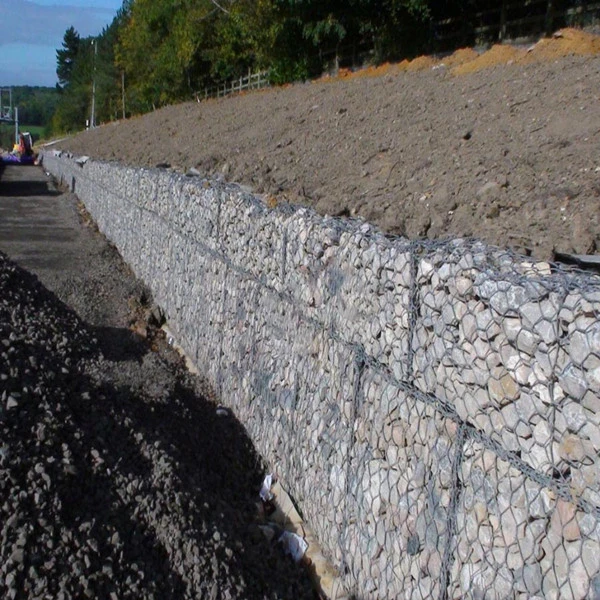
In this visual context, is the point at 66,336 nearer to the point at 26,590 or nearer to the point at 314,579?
the point at 314,579

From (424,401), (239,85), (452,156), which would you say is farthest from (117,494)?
(239,85)

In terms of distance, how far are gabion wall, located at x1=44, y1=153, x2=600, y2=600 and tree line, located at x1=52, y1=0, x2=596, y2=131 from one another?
59.2 ft

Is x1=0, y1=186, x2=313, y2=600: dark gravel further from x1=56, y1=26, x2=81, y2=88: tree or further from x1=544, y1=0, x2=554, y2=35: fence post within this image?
x1=56, y1=26, x2=81, y2=88: tree

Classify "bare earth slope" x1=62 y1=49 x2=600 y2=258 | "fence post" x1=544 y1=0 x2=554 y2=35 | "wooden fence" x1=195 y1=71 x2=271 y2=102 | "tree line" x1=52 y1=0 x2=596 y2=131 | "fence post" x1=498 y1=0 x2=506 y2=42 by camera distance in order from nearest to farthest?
"bare earth slope" x1=62 y1=49 x2=600 y2=258, "fence post" x1=544 y1=0 x2=554 y2=35, "fence post" x1=498 y1=0 x2=506 y2=42, "tree line" x1=52 y1=0 x2=596 y2=131, "wooden fence" x1=195 y1=71 x2=271 y2=102

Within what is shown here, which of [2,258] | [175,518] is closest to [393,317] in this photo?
[175,518]

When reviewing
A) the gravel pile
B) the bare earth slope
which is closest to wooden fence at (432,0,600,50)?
the bare earth slope

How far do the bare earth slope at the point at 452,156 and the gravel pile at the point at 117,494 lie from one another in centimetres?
259

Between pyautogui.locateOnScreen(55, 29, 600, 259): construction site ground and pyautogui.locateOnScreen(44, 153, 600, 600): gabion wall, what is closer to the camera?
pyautogui.locateOnScreen(44, 153, 600, 600): gabion wall

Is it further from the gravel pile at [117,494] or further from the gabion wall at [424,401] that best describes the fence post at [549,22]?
the gravel pile at [117,494]

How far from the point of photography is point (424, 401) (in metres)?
4.40

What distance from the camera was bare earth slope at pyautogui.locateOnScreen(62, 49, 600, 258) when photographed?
6820 millimetres

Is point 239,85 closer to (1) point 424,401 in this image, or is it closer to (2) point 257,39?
(2) point 257,39

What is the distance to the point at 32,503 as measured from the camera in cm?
477

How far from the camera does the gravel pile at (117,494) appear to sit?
454 centimetres
